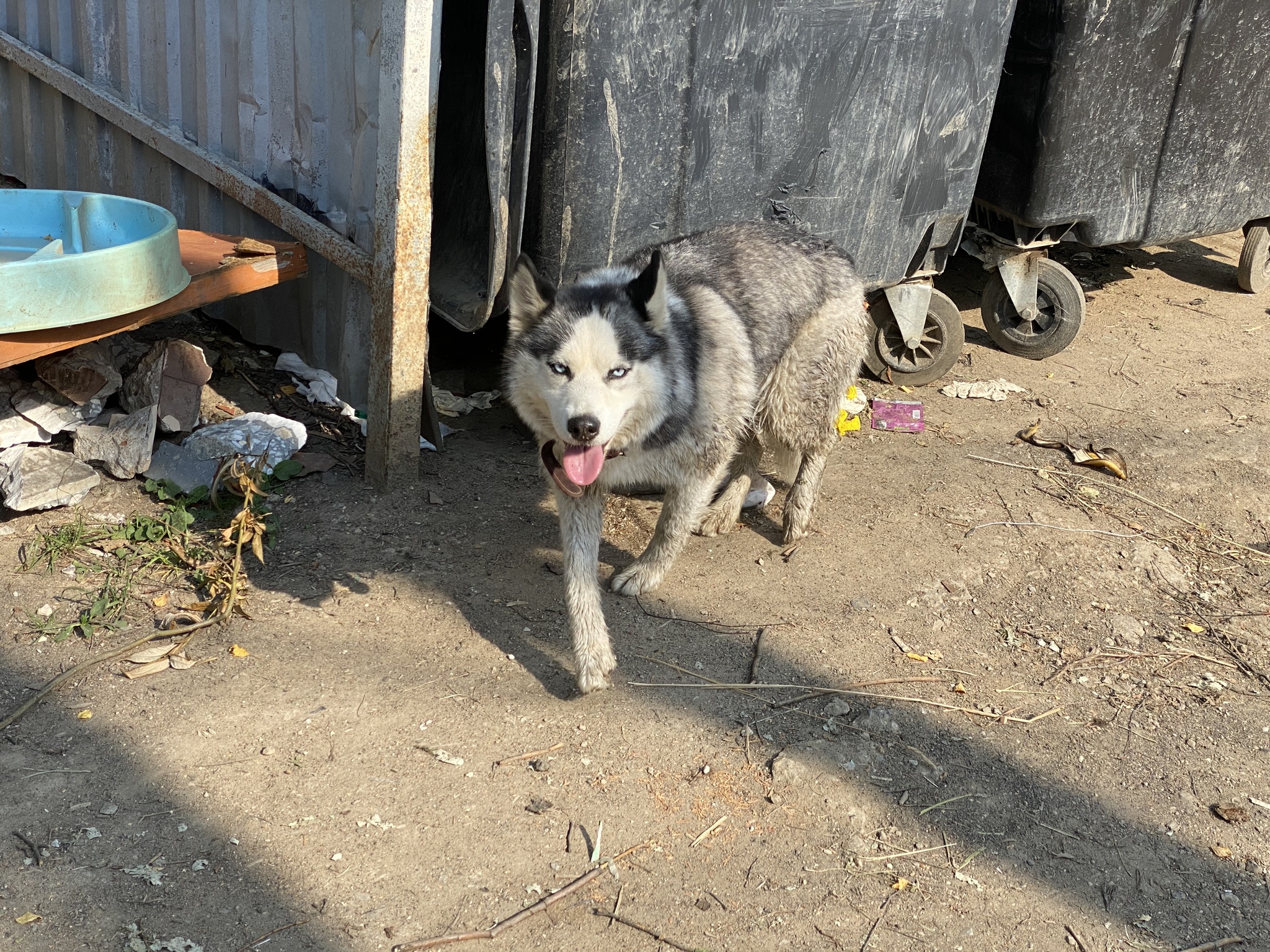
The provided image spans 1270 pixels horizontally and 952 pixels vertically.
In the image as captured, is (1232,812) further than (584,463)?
No

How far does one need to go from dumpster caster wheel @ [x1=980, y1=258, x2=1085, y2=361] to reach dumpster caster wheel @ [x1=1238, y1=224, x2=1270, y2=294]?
1.76 m

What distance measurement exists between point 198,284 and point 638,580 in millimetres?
2063

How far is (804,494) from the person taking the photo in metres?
4.45

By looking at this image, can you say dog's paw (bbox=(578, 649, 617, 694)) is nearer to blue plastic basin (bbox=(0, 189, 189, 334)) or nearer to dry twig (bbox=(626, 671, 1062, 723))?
dry twig (bbox=(626, 671, 1062, 723))

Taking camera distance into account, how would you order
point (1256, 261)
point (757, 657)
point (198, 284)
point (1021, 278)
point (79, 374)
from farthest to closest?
1. point (1256, 261)
2. point (1021, 278)
3. point (79, 374)
4. point (198, 284)
5. point (757, 657)

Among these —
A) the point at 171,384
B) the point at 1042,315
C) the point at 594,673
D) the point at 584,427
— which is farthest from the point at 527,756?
the point at 1042,315

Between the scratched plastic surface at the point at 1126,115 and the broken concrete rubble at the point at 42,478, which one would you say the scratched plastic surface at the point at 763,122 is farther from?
the broken concrete rubble at the point at 42,478

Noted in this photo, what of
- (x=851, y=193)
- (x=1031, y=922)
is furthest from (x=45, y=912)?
→ (x=851, y=193)

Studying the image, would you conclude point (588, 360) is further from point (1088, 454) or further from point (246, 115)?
point (1088, 454)

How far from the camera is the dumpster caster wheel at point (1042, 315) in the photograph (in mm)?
6035

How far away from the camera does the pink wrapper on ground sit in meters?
5.37

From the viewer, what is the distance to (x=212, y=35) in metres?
4.83

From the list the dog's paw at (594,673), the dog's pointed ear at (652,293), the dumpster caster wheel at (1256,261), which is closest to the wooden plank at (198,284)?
the dog's pointed ear at (652,293)

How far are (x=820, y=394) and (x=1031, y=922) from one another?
85.1 inches
